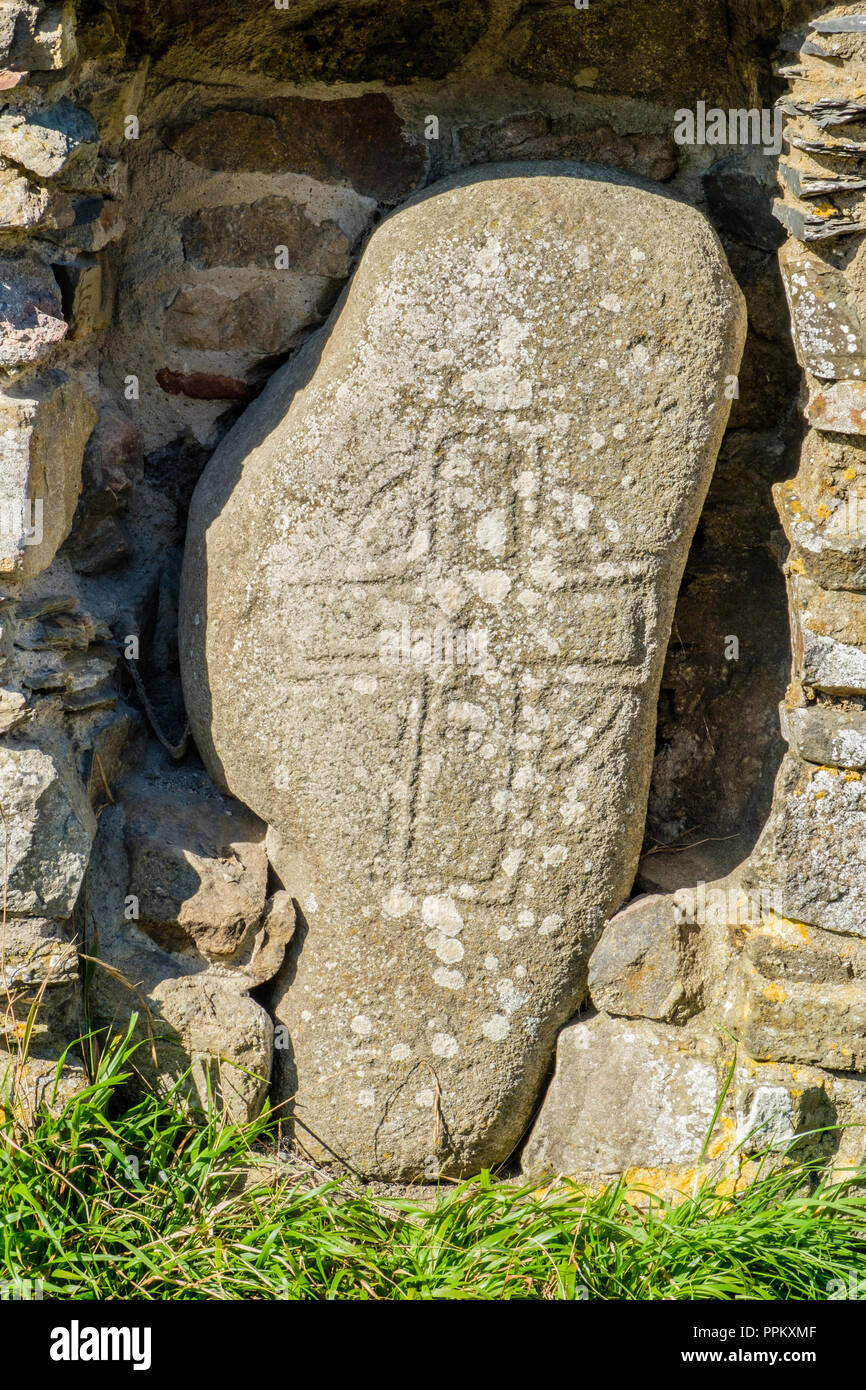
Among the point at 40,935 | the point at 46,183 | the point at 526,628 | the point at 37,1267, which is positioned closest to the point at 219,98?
the point at 46,183

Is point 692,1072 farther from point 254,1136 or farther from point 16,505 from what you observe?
point 16,505

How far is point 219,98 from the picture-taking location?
265 cm

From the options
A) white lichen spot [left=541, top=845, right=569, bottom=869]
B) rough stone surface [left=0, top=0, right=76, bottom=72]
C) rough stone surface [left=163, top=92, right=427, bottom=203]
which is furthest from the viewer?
rough stone surface [left=163, top=92, right=427, bottom=203]

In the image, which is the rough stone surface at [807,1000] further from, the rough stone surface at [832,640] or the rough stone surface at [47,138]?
the rough stone surface at [47,138]

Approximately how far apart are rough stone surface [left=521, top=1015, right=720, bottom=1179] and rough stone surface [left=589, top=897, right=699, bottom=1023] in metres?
0.05

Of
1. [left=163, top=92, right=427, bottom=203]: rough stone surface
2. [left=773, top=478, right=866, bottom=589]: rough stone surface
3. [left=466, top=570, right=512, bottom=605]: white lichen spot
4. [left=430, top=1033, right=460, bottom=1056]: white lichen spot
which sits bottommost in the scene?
[left=430, top=1033, right=460, bottom=1056]: white lichen spot

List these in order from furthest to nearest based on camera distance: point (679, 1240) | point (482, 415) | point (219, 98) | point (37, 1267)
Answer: point (219, 98)
point (482, 415)
point (679, 1240)
point (37, 1267)

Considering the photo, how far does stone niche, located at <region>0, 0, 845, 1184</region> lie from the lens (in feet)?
7.95

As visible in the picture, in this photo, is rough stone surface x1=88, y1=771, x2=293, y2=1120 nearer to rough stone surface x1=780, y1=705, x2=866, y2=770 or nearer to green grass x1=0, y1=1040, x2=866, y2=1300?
green grass x1=0, y1=1040, x2=866, y2=1300

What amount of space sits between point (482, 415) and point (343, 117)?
0.75 meters

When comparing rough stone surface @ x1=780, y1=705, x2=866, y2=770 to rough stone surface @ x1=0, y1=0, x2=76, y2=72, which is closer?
rough stone surface @ x1=0, y1=0, x2=76, y2=72

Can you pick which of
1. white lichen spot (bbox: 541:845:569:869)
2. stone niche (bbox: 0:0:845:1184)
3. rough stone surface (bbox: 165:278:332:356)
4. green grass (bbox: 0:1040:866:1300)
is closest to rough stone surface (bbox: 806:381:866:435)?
stone niche (bbox: 0:0:845:1184)

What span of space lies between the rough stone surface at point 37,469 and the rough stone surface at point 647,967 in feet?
4.29

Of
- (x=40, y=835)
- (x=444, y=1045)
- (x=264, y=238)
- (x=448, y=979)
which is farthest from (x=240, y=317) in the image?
(x=444, y=1045)
